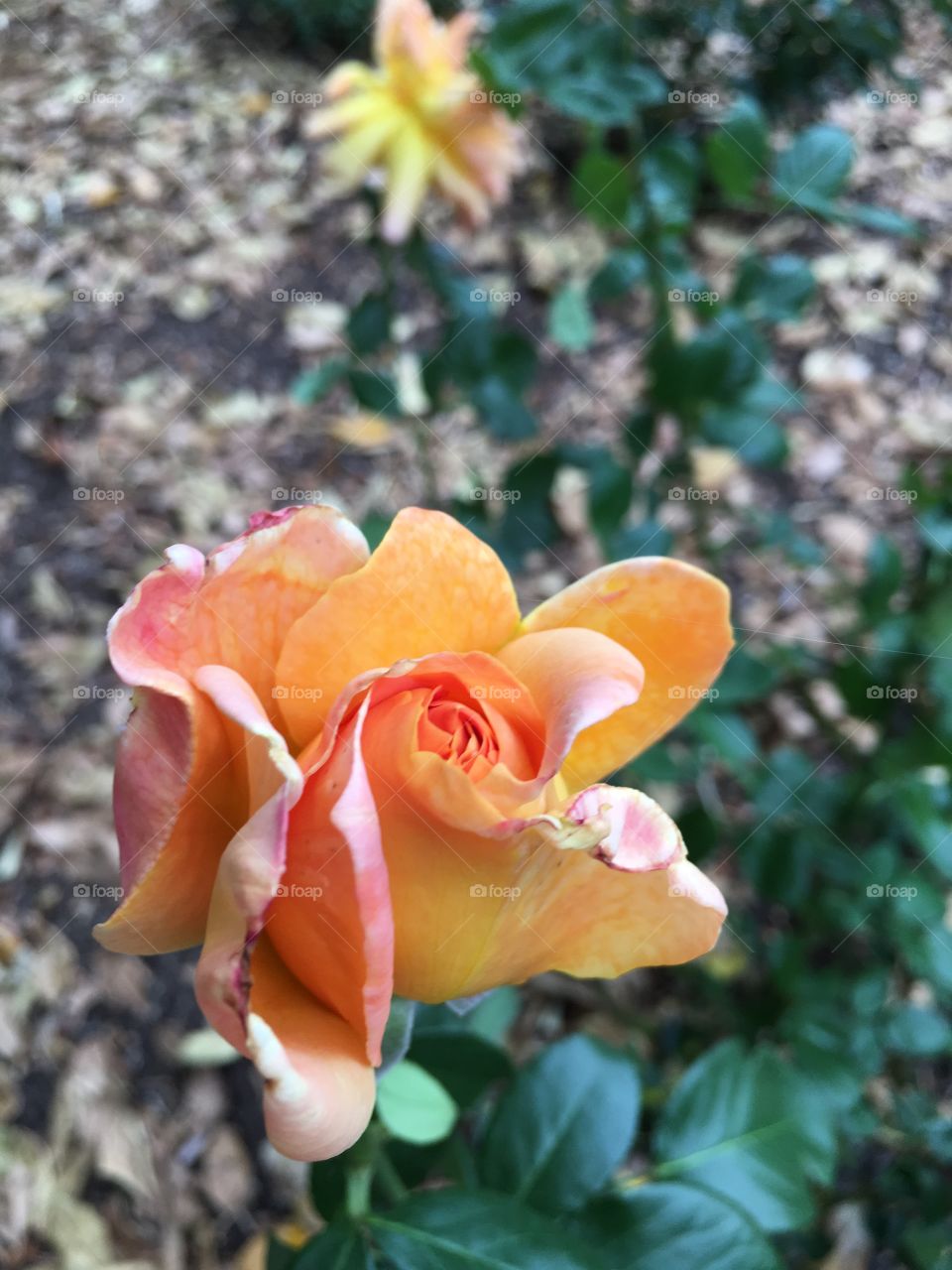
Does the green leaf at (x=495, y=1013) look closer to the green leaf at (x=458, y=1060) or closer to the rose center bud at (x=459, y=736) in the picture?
the green leaf at (x=458, y=1060)

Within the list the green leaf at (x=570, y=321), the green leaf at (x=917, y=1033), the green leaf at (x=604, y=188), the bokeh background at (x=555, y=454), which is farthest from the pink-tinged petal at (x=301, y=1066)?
the green leaf at (x=570, y=321)

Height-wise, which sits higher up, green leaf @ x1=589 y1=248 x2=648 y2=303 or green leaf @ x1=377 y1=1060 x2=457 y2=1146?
green leaf @ x1=589 y1=248 x2=648 y2=303

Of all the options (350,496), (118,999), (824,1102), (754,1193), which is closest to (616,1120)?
(754,1193)

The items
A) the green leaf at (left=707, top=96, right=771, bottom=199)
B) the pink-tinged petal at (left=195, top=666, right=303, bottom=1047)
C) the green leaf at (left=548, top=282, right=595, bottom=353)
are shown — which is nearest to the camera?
the pink-tinged petal at (left=195, top=666, right=303, bottom=1047)

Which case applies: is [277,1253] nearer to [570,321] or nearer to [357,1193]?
[357,1193]

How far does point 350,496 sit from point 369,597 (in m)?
1.59

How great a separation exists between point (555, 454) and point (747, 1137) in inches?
28.8

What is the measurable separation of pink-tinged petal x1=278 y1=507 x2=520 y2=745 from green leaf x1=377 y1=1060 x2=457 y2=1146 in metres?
0.28

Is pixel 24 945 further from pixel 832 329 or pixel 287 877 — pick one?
pixel 832 329

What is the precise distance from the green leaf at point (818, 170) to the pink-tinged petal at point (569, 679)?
75 centimetres

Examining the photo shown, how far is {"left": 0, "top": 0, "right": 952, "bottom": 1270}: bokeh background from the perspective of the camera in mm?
1035

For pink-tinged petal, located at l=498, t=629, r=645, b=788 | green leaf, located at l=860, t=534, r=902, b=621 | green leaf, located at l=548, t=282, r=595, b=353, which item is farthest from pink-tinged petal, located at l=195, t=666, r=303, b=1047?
green leaf, located at l=548, t=282, r=595, b=353

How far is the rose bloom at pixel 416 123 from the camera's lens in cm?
118

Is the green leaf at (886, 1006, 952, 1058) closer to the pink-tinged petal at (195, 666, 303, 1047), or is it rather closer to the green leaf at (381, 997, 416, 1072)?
the green leaf at (381, 997, 416, 1072)
